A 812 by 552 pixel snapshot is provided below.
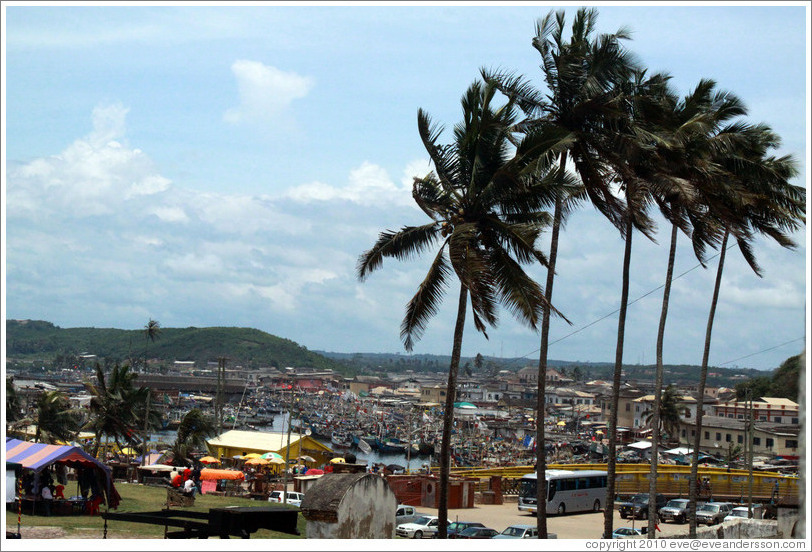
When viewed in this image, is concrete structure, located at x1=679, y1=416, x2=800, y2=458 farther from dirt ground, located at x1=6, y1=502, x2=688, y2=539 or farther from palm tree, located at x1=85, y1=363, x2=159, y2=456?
palm tree, located at x1=85, y1=363, x2=159, y2=456

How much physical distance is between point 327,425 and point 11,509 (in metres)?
151

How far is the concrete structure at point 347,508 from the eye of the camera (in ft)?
43.0

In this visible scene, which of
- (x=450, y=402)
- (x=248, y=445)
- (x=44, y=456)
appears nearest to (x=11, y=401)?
(x=248, y=445)

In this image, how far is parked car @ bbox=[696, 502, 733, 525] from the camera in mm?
39281

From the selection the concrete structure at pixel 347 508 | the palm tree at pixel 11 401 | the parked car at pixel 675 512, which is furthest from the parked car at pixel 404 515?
the palm tree at pixel 11 401

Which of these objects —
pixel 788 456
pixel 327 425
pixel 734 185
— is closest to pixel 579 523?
pixel 734 185

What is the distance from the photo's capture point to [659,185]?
2377 cm

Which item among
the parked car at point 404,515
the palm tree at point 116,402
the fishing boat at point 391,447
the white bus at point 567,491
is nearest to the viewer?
the parked car at point 404,515

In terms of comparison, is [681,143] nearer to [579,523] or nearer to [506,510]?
[579,523]

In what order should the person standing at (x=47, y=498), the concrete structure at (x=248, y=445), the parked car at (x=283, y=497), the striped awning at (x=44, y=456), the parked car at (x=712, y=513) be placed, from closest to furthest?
the striped awning at (x=44, y=456)
the person standing at (x=47, y=498)
the parked car at (x=283, y=497)
the parked car at (x=712, y=513)
the concrete structure at (x=248, y=445)

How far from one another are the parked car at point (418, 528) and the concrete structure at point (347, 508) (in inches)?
647

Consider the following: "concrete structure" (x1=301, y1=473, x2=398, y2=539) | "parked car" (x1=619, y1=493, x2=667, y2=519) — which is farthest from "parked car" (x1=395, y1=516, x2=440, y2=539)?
"concrete structure" (x1=301, y1=473, x2=398, y2=539)

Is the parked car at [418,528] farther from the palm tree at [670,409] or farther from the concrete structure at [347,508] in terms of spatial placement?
the palm tree at [670,409]

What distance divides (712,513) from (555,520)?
7.58m
